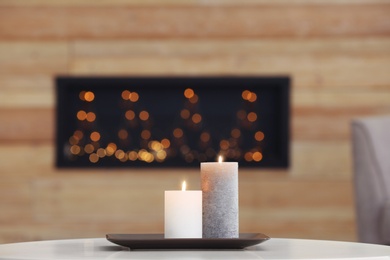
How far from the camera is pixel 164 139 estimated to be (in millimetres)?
3850

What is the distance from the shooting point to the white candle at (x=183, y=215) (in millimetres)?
1499

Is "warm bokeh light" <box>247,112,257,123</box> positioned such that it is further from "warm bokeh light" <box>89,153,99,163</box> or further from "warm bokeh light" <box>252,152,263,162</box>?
"warm bokeh light" <box>89,153,99,163</box>

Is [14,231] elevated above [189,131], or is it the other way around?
[189,131]

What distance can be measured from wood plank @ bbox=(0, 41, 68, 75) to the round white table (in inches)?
89.6

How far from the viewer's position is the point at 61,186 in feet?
12.2

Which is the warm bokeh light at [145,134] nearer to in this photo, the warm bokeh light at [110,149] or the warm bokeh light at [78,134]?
the warm bokeh light at [110,149]

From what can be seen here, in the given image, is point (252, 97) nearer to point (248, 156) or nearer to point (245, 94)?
point (245, 94)

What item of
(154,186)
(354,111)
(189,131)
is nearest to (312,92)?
(354,111)

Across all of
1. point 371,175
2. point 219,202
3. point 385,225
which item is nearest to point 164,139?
point 371,175

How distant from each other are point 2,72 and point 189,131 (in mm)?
922

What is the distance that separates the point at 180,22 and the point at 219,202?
91.2 inches

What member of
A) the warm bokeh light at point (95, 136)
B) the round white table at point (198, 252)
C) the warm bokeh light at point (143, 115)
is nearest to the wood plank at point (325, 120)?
the warm bokeh light at point (143, 115)

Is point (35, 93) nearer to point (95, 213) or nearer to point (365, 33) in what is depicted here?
point (95, 213)

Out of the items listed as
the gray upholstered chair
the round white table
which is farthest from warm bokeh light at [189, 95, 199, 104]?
the round white table
